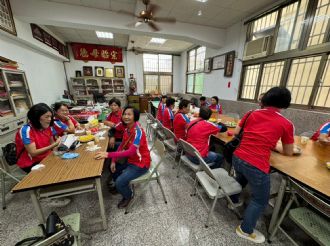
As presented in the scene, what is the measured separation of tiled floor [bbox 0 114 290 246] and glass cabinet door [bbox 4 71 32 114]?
2062mm

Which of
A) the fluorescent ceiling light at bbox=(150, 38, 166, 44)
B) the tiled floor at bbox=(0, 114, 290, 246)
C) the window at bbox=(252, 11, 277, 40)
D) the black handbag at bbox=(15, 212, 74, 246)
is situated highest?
the fluorescent ceiling light at bbox=(150, 38, 166, 44)

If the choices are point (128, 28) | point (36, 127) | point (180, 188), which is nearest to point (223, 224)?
point (180, 188)

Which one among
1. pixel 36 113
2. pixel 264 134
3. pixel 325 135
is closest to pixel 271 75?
pixel 325 135

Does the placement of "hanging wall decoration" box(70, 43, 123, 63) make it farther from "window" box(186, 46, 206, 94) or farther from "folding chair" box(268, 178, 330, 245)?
"folding chair" box(268, 178, 330, 245)

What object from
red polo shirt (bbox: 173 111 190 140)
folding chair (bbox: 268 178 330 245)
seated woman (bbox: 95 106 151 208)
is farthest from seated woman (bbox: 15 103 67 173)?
folding chair (bbox: 268 178 330 245)

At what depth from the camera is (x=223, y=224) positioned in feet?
4.89

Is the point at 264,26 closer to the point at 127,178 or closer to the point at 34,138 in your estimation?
the point at 127,178

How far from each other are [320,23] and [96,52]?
23.7ft

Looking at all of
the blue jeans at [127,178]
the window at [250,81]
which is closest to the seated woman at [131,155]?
the blue jeans at [127,178]

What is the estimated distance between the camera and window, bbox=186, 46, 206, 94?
620 cm

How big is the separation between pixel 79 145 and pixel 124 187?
76 cm

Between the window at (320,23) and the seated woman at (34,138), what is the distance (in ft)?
14.8

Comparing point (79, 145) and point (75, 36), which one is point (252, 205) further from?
point (75, 36)

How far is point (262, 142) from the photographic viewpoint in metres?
1.17
